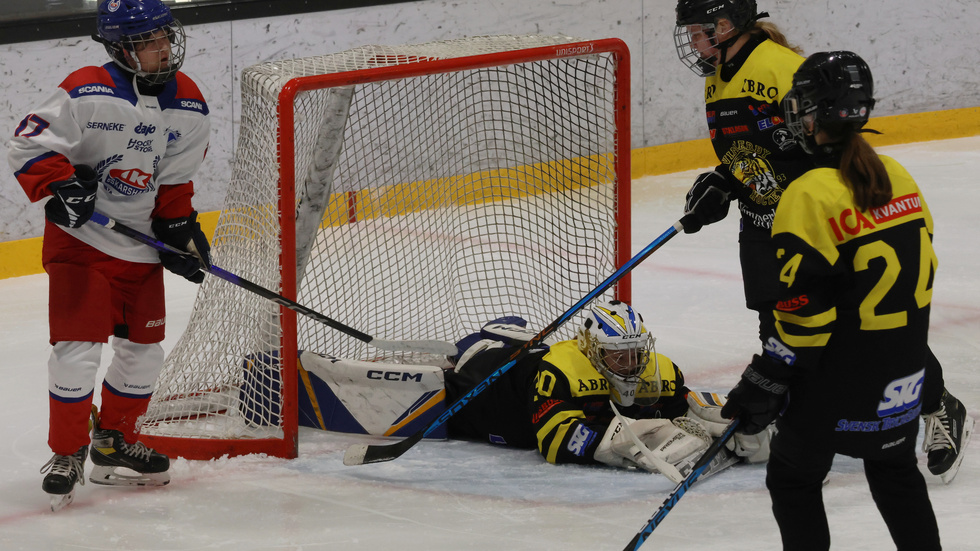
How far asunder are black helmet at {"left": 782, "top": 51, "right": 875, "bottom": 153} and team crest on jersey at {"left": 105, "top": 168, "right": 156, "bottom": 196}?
1721 mm

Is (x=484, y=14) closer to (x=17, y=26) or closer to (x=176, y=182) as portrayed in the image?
(x=17, y=26)

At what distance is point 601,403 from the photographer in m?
3.46

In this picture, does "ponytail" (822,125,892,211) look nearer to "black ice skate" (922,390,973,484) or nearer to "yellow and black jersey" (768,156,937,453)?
"yellow and black jersey" (768,156,937,453)

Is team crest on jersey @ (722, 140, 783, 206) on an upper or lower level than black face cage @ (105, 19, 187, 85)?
lower

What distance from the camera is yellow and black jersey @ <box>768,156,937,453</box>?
2.11 metres

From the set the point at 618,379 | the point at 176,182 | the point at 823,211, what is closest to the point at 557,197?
the point at 618,379

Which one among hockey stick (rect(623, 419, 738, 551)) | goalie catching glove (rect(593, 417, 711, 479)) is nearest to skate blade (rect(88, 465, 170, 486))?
goalie catching glove (rect(593, 417, 711, 479))

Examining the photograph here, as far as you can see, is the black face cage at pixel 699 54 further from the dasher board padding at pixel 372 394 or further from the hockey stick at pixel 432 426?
the dasher board padding at pixel 372 394

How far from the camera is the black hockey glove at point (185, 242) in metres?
3.29

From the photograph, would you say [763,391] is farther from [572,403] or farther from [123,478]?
[123,478]

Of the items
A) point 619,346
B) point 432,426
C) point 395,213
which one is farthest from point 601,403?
point 395,213

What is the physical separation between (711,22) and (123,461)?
1.89 meters

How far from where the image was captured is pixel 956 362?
170 inches

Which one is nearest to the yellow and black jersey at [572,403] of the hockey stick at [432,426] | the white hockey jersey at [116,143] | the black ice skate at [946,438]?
the hockey stick at [432,426]
